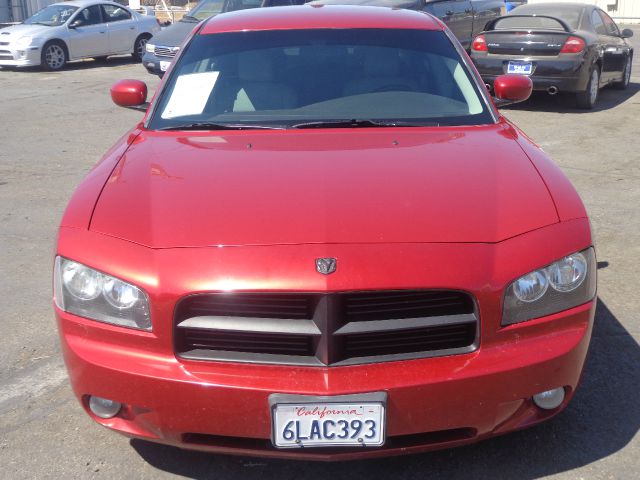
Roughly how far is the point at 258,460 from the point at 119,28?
16.7 meters

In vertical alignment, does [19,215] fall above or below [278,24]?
below

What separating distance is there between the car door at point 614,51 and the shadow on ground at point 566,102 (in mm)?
344

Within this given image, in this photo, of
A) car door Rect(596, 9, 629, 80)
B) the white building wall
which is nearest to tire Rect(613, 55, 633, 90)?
car door Rect(596, 9, 629, 80)

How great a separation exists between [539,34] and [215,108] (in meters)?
8.19

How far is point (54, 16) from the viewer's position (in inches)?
704

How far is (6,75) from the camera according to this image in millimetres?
16781

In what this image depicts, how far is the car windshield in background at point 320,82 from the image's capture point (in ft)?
13.2

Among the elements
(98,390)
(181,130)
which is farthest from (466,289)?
(181,130)

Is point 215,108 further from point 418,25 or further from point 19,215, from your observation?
point 19,215

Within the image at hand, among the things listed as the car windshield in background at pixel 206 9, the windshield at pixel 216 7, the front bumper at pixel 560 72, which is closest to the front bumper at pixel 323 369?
the front bumper at pixel 560 72

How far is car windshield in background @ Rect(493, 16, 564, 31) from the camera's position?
11.7 metres

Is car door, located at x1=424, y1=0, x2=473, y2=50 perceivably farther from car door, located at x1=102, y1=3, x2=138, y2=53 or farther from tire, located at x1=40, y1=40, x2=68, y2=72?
tire, located at x1=40, y1=40, x2=68, y2=72

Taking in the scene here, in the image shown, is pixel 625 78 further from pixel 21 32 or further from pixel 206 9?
pixel 21 32

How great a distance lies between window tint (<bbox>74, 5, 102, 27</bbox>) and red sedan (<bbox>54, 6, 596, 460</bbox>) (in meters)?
15.7
